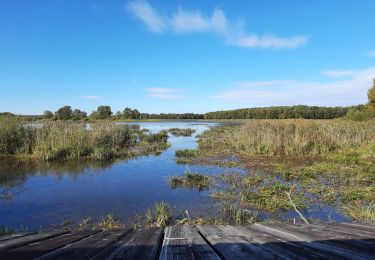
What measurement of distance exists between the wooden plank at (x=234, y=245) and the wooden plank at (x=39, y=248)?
109 cm

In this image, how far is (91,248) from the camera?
2.00 meters

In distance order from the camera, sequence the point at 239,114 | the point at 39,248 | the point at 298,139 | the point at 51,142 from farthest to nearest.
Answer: the point at 239,114, the point at 298,139, the point at 51,142, the point at 39,248

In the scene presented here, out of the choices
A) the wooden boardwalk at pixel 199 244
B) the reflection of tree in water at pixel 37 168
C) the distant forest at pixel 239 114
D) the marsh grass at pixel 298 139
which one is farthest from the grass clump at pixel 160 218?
the distant forest at pixel 239 114

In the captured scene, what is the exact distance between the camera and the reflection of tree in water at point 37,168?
1158 centimetres

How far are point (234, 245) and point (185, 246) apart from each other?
0.36 m

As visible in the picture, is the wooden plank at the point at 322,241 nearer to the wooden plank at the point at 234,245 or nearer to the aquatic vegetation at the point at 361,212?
the wooden plank at the point at 234,245

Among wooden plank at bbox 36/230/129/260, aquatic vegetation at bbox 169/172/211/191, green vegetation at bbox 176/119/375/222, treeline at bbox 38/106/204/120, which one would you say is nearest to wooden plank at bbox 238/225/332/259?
wooden plank at bbox 36/230/129/260

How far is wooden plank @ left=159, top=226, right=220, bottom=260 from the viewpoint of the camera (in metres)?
1.82

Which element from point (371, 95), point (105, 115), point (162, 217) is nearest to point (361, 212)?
point (162, 217)

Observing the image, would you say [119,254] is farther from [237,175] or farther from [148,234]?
[237,175]

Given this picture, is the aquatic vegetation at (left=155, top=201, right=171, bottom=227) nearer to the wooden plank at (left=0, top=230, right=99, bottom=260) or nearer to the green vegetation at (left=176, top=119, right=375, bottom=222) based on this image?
the green vegetation at (left=176, top=119, right=375, bottom=222)

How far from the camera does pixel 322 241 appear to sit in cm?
223

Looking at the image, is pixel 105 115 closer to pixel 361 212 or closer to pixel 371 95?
pixel 371 95

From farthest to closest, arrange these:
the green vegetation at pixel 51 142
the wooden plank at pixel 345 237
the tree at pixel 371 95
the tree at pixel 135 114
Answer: the tree at pixel 135 114 < the tree at pixel 371 95 < the green vegetation at pixel 51 142 < the wooden plank at pixel 345 237
